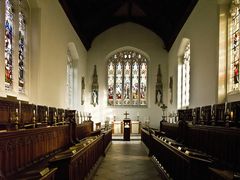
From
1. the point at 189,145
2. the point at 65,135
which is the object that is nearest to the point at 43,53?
the point at 65,135

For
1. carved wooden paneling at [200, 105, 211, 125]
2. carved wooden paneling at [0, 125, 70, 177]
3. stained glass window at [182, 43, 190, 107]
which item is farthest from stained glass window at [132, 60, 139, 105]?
carved wooden paneling at [0, 125, 70, 177]

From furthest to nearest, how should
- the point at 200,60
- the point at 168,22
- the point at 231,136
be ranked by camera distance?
the point at 168,22 → the point at 200,60 → the point at 231,136

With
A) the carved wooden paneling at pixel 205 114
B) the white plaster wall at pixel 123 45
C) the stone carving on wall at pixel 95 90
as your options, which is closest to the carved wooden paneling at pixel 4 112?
the carved wooden paneling at pixel 205 114

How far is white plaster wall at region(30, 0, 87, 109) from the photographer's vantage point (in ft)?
29.5

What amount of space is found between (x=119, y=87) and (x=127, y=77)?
81 cm

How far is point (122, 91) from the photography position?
19266mm

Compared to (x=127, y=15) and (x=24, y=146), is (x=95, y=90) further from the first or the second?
(x=24, y=146)

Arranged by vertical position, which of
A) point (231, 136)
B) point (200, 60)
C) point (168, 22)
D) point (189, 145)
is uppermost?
point (168, 22)

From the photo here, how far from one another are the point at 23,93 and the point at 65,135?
2.19 metres

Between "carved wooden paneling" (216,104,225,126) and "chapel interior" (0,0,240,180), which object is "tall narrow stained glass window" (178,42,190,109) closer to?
"chapel interior" (0,0,240,180)

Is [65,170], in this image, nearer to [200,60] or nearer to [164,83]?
[200,60]

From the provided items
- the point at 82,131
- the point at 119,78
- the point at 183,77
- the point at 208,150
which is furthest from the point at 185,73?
the point at 208,150

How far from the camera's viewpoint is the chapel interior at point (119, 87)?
4.60 metres

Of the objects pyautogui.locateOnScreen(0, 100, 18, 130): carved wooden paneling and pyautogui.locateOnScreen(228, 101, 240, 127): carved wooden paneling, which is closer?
pyautogui.locateOnScreen(228, 101, 240, 127): carved wooden paneling
